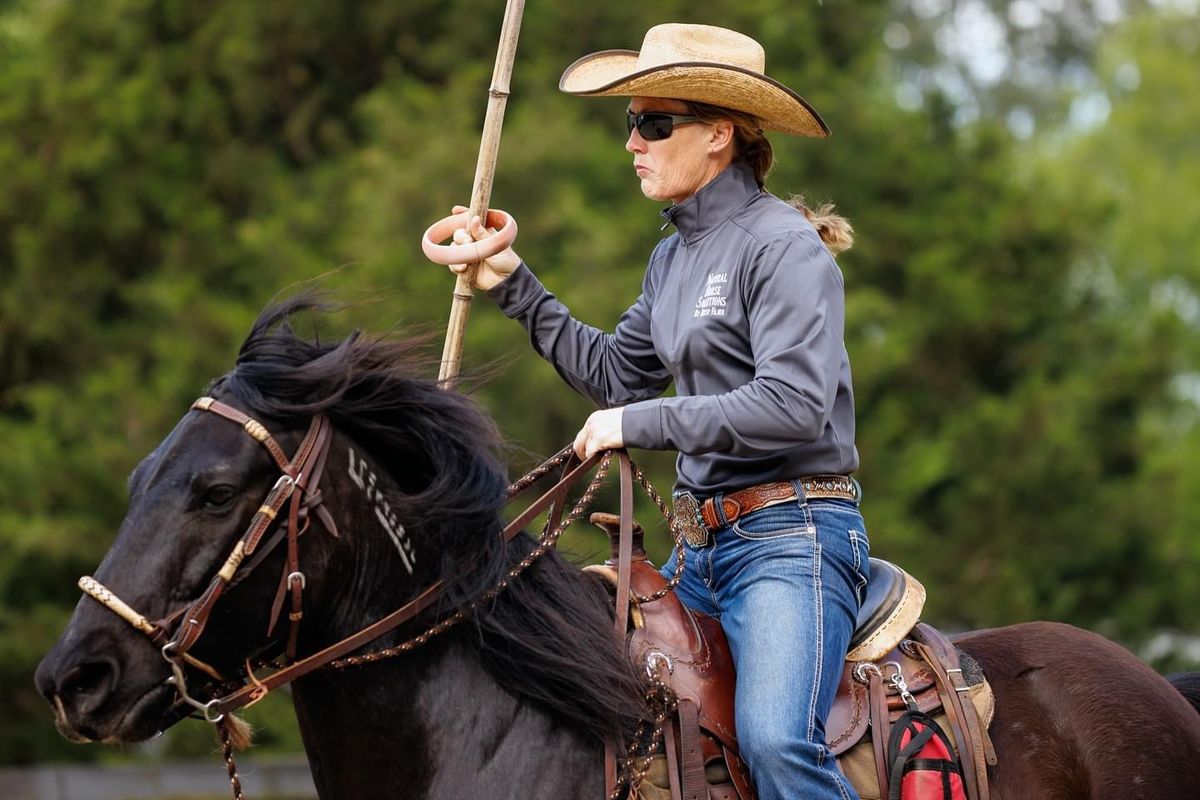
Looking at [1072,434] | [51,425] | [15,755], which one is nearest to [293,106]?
[51,425]

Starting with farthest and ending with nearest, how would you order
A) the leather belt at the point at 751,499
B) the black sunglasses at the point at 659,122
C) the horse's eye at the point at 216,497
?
the black sunglasses at the point at 659,122 → the leather belt at the point at 751,499 → the horse's eye at the point at 216,497

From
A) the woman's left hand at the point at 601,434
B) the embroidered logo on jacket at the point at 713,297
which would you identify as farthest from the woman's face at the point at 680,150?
the woman's left hand at the point at 601,434

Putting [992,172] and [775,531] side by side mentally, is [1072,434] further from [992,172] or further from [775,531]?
[775,531]

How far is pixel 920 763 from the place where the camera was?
13.2ft

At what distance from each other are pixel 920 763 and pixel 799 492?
0.79m

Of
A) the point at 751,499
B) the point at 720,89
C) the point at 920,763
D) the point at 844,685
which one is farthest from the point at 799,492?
→ the point at 720,89

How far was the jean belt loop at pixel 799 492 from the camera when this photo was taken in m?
4.01

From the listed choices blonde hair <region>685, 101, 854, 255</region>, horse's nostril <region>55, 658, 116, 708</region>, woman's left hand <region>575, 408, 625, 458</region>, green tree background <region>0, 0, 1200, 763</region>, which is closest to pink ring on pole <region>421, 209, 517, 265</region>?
blonde hair <region>685, 101, 854, 255</region>

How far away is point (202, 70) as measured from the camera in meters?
15.7

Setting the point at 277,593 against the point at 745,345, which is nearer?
the point at 277,593

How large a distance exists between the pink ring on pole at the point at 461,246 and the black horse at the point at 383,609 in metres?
0.51

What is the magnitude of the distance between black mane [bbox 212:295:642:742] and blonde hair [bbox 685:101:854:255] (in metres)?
1.07

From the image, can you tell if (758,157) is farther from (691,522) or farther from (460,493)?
(460,493)

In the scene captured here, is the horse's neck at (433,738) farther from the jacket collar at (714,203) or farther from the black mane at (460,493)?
the jacket collar at (714,203)
